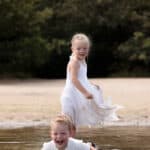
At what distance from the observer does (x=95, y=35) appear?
144ft

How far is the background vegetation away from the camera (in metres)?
39.1

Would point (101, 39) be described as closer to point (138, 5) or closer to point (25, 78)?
point (138, 5)

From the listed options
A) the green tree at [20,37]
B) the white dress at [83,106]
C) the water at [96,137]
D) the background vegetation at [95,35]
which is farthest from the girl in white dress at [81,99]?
the background vegetation at [95,35]

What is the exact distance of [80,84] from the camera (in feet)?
27.2

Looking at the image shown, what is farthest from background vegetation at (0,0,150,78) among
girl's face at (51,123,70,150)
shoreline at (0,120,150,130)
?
girl's face at (51,123,70,150)

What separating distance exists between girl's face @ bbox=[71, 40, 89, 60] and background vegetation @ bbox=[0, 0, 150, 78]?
29811 millimetres

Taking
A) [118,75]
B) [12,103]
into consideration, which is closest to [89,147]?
[12,103]

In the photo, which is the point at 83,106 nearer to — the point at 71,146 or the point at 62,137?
the point at 71,146

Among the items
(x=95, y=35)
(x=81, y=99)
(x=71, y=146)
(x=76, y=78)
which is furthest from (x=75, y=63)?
(x=95, y=35)

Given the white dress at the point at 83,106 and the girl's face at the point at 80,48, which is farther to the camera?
the white dress at the point at 83,106

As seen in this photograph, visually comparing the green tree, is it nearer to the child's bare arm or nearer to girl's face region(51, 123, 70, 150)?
the child's bare arm

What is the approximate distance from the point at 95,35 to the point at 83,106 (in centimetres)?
3557

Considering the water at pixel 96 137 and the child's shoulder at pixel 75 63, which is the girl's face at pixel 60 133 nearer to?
the child's shoulder at pixel 75 63

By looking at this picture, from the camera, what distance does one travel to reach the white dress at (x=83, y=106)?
329 inches
